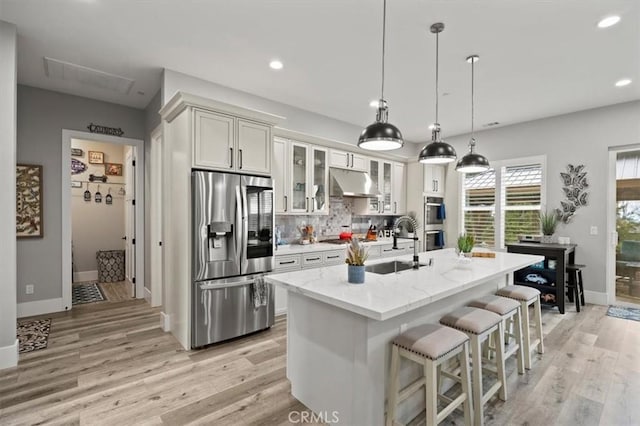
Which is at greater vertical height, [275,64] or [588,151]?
[275,64]

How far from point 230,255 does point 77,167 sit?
4.97 metres

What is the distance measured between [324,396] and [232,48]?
312 centimetres

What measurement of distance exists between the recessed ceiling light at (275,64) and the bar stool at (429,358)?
114 inches

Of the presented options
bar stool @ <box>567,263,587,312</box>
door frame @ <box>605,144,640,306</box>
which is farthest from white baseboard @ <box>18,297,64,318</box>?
door frame @ <box>605,144,640,306</box>

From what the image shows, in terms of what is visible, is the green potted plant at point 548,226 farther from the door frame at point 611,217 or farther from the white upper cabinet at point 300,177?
the white upper cabinet at point 300,177

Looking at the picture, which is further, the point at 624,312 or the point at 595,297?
the point at 595,297

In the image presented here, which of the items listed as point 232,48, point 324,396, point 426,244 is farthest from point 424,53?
point 426,244

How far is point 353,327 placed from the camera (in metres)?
1.80

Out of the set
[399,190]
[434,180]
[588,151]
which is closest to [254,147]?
[399,190]

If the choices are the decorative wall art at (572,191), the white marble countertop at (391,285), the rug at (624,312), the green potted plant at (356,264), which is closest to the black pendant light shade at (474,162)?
the white marble countertop at (391,285)

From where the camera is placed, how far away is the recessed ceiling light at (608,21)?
2.51m

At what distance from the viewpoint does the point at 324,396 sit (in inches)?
79.1

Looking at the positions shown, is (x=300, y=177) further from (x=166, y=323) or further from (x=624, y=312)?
(x=624, y=312)

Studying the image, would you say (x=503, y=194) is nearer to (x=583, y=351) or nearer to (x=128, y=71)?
(x=583, y=351)
